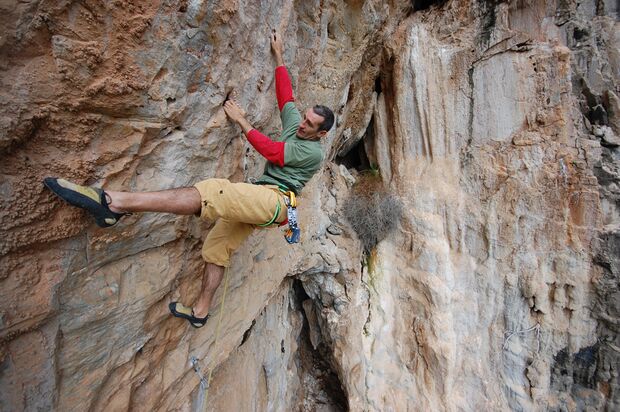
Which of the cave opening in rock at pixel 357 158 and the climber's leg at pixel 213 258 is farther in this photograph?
the cave opening in rock at pixel 357 158

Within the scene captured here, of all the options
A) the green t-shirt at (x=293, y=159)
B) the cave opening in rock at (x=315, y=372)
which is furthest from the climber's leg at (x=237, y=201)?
the cave opening in rock at (x=315, y=372)

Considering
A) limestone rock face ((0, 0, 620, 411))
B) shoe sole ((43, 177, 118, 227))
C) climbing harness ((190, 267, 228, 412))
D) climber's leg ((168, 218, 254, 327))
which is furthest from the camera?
climbing harness ((190, 267, 228, 412))

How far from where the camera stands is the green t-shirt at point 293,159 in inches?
103

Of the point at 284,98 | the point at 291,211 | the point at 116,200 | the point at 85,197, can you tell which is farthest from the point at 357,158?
the point at 85,197

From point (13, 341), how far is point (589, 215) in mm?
6097

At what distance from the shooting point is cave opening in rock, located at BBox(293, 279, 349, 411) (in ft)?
21.4

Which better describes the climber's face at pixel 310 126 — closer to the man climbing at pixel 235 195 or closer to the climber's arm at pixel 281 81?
the man climbing at pixel 235 195

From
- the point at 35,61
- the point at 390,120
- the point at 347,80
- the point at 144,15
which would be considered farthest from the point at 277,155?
the point at 390,120

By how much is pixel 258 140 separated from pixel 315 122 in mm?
517

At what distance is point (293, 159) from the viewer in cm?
262

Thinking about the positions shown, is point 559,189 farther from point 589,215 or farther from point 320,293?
point 320,293

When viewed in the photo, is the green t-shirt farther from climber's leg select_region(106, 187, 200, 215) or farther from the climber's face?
climber's leg select_region(106, 187, 200, 215)

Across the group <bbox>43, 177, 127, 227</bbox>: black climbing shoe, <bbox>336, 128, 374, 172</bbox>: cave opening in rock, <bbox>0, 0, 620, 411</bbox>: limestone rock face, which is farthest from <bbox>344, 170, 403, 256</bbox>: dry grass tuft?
<bbox>43, 177, 127, 227</bbox>: black climbing shoe

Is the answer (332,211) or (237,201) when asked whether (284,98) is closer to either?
(237,201)
